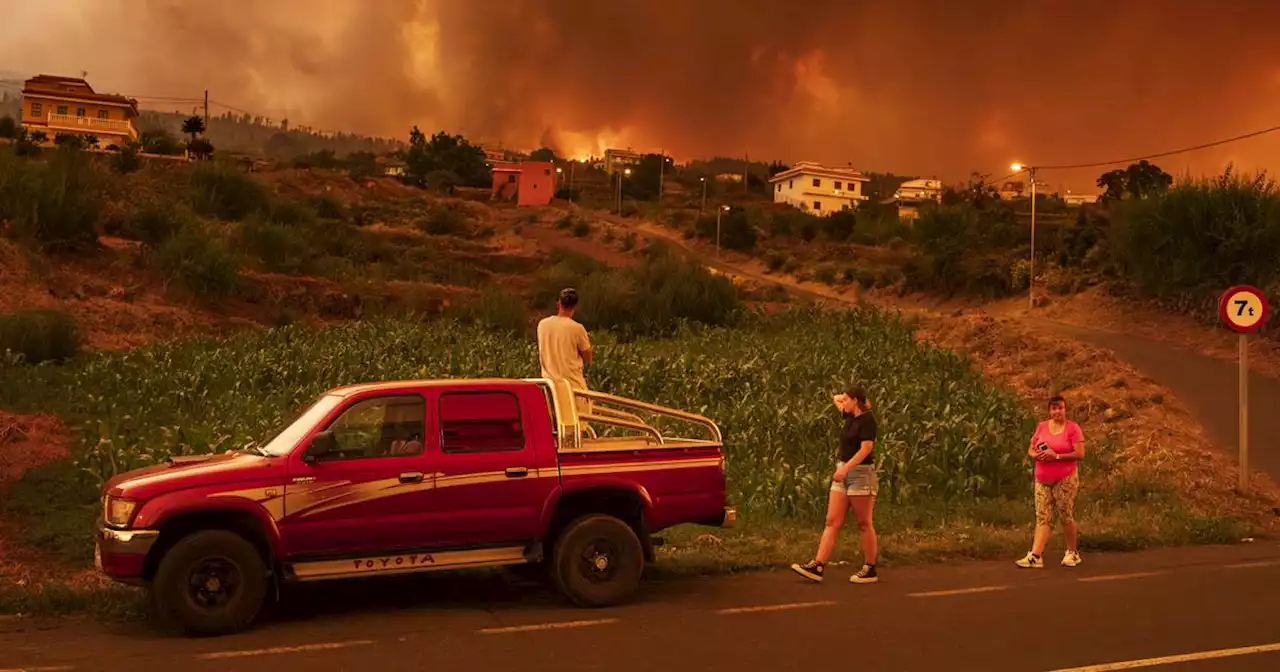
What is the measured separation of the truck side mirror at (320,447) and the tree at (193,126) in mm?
97577

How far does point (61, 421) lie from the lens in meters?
14.9

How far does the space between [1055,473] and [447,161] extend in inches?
4276

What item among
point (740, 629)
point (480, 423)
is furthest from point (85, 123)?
point (740, 629)

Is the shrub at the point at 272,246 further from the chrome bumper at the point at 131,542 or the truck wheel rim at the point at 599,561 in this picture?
the truck wheel rim at the point at 599,561

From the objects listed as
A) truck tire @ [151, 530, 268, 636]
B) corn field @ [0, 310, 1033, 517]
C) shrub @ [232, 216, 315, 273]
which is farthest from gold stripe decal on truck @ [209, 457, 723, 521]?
shrub @ [232, 216, 315, 273]

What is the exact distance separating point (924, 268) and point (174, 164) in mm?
44860

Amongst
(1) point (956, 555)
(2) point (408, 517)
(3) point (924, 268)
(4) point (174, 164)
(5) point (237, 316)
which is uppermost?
(4) point (174, 164)

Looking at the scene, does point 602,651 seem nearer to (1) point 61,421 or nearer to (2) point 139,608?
(2) point 139,608

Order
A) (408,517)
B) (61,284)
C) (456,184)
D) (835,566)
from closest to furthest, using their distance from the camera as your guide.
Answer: (408,517) < (835,566) < (61,284) < (456,184)

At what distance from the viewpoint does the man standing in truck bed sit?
33.3 feet

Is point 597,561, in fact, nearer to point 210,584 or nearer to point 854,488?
point 854,488

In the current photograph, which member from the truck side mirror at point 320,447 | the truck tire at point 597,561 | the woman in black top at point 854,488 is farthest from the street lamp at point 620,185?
the truck side mirror at point 320,447

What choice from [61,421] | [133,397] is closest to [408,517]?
[61,421]

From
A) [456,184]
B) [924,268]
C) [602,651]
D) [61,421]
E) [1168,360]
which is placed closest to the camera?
[602,651]
